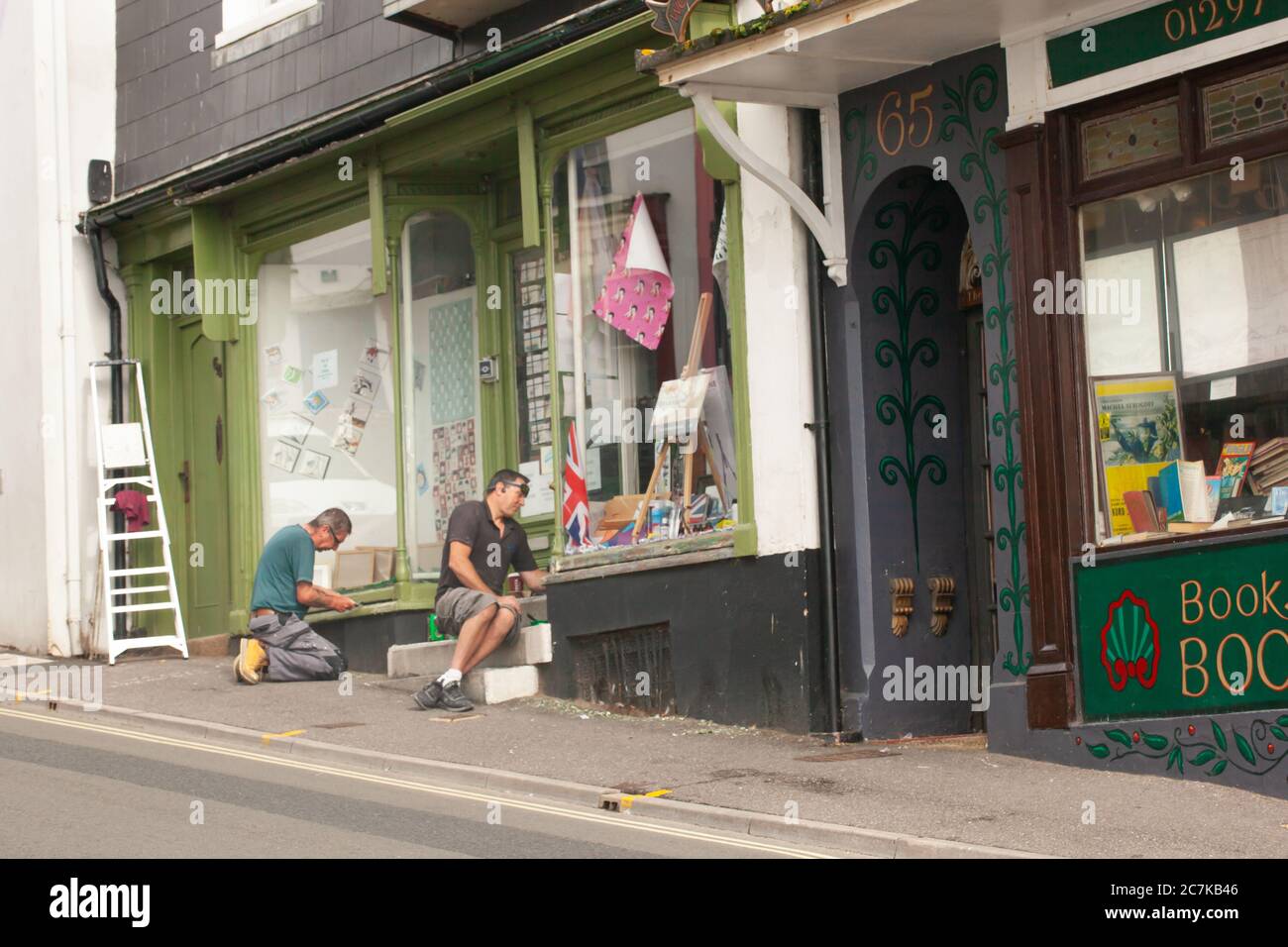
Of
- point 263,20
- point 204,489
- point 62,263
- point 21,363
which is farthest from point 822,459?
point 21,363

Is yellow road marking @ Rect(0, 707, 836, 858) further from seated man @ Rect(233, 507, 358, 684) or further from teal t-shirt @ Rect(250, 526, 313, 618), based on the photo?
teal t-shirt @ Rect(250, 526, 313, 618)

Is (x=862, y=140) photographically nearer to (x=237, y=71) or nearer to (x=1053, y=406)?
(x=1053, y=406)

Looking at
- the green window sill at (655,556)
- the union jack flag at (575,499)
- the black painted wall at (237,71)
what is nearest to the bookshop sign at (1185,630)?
the green window sill at (655,556)

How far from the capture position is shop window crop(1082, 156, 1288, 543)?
10.3 meters

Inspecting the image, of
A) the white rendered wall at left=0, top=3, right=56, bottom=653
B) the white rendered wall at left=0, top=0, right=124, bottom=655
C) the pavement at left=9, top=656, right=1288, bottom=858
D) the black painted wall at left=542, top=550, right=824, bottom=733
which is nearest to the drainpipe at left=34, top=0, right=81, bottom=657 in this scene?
the white rendered wall at left=0, top=0, right=124, bottom=655

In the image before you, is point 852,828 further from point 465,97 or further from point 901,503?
point 465,97

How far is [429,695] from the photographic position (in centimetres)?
1375

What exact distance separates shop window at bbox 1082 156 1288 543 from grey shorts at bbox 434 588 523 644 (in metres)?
4.63

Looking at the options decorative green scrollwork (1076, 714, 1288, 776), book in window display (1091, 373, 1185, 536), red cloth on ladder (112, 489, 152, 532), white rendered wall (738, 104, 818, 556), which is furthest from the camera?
red cloth on ladder (112, 489, 152, 532)

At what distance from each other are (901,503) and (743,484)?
1.07m

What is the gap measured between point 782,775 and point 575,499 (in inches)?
156

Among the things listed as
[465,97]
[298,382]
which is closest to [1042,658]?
[465,97]

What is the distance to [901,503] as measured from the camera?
1262 cm

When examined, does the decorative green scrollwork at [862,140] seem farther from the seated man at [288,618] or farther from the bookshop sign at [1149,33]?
the seated man at [288,618]
